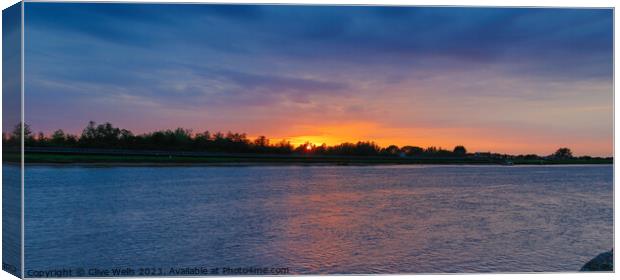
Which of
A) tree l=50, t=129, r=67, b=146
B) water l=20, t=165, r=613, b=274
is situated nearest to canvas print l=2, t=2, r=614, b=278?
water l=20, t=165, r=613, b=274

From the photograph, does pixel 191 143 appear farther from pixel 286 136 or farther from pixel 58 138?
pixel 286 136

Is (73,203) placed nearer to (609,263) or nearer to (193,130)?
(609,263)

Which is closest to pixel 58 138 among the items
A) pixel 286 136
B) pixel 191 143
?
pixel 191 143

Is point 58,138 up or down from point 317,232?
up

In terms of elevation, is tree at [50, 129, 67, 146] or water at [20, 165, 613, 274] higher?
tree at [50, 129, 67, 146]

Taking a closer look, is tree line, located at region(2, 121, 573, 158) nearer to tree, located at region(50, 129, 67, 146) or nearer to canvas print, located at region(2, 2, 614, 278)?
tree, located at region(50, 129, 67, 146)

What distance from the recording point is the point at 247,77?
26562 millimetres

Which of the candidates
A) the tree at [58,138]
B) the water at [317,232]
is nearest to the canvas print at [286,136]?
Result: the water at [317,232]

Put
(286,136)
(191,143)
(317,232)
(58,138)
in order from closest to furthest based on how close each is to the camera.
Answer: (317,232)
(286,136)
(58,138)
(191,143)

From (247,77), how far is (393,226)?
11.1 metres

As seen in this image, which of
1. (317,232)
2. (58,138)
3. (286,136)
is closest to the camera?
(317,232)

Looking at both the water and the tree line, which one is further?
the tree line

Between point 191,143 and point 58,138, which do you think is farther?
point 191,143

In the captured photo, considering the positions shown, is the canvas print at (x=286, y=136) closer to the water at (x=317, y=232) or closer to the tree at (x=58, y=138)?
the water at (x=317, y=232)
